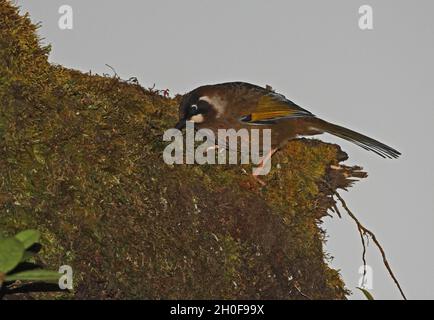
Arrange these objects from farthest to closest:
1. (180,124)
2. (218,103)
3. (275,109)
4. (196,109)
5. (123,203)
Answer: (275,109) → (218,103) → (196,109) → (180,124) → (123,203)

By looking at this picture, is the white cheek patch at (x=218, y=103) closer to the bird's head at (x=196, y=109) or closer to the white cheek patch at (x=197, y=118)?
the bird's head at (x=196, y=109)

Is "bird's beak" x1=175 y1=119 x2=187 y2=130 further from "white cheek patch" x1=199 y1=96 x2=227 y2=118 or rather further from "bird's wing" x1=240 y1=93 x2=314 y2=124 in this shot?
"bird's wing" x1=240 y1=93 x2=314 y2=124

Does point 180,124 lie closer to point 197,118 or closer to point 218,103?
point 197,118

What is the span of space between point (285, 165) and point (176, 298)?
126cm

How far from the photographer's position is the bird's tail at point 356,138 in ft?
12.0

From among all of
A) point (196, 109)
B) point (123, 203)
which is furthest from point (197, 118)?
point (123, 203)

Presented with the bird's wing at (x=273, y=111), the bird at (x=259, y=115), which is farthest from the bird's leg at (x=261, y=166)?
the bird's wing at (x=273, y=111)

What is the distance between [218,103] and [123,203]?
117 centimetres

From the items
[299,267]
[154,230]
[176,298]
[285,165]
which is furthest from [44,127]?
[285,165]

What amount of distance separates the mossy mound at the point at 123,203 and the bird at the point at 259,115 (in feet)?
1.27

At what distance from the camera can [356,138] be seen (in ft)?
12.2

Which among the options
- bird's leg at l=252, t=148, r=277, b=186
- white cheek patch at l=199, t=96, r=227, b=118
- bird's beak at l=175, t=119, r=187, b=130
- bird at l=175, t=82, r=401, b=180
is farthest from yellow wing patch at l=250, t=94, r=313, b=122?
bird's beak at l=175, t=119, r=187, b=130

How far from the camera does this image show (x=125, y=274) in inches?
90.1
